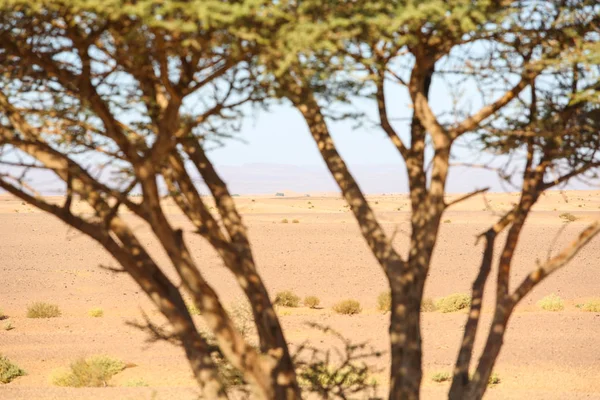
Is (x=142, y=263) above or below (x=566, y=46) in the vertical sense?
below

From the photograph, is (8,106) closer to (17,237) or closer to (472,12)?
(472,12)

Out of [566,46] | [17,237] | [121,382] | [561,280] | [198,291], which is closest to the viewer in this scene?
[198,291]

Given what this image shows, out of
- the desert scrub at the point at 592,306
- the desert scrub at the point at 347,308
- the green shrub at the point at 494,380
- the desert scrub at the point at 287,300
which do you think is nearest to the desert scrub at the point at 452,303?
the desert scrub at the point at 347,308

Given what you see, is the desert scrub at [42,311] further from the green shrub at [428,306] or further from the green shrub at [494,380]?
the green shrub at [494,380]

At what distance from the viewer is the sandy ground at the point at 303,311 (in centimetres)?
1628

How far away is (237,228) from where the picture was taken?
776 cm

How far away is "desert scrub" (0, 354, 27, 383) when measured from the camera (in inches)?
647

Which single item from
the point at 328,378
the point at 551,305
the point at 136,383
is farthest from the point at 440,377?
the point at 551,305

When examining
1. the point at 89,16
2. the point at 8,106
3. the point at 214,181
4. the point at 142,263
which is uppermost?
the point at 89,16

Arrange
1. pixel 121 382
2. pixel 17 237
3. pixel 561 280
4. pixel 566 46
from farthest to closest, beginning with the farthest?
pixel 17 237, pixel 561 280, pixel 121 382, pixel 566 46

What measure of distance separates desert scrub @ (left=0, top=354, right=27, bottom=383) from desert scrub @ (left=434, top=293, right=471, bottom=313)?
13.8 meters

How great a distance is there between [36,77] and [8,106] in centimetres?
42

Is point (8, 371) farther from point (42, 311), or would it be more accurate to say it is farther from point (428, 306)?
point (428, 306)

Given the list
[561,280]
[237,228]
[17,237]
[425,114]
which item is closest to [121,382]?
[237,228]
